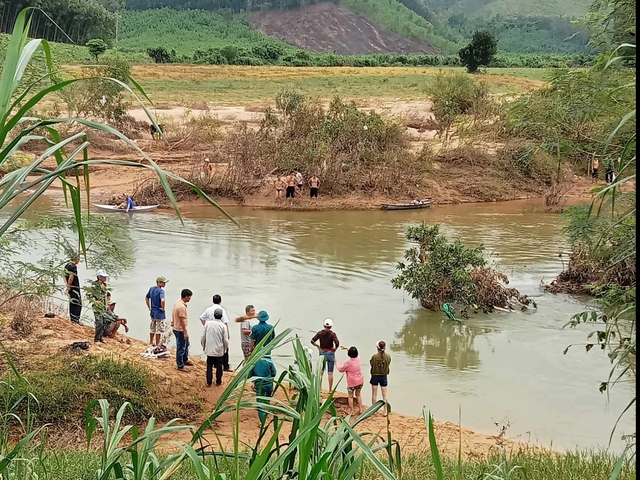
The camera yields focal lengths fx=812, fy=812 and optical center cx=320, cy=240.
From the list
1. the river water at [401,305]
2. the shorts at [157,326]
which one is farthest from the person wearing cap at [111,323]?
the river water at [401,305]

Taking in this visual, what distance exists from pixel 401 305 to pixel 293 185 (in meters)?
12.2

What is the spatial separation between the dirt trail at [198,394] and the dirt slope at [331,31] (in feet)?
363

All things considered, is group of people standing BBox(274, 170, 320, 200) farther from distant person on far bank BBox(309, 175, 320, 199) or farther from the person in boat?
the person in boat

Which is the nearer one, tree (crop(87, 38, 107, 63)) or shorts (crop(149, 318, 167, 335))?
shorts (crop(149, 318, 167, 335))

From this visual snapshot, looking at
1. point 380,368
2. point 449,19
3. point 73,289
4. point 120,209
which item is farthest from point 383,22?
point 380,368

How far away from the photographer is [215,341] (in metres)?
9.74

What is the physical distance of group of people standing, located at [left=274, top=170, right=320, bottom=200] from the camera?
26594 millimetres

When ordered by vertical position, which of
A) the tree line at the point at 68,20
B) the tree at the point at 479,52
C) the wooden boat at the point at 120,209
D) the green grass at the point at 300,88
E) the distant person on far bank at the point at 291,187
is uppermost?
the tree line at the point at 68,20

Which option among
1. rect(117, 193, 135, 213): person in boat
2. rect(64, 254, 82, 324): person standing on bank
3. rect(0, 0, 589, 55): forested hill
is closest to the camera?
rect(64, 254, 82, 324): person standing on bank

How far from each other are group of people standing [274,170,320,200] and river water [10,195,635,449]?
1268mm

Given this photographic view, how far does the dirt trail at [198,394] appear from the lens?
29.4 ft

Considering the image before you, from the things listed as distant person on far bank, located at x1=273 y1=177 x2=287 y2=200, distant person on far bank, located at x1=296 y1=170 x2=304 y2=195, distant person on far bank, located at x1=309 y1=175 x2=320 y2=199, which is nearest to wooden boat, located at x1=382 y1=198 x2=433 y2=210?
distant person on far bank, located at x1=309 y1=175 x2=320 y2=199

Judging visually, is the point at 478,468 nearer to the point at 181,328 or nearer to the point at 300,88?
the point at 181,328

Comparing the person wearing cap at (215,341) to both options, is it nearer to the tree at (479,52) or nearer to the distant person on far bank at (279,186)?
the distant person on far bank at (279,186)
